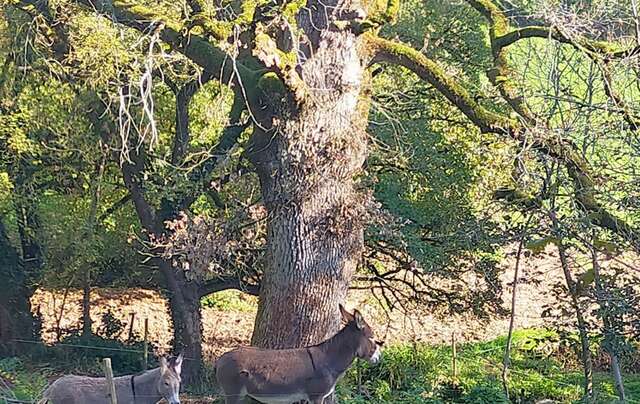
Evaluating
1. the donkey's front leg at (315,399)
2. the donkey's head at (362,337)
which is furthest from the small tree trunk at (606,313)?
the donkey's front leg at (315,399)

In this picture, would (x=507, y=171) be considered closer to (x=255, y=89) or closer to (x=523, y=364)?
(x=255, y=89)

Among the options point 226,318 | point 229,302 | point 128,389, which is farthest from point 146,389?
point 229,302

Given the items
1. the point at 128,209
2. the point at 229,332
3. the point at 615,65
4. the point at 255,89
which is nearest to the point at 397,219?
the point at 255,89

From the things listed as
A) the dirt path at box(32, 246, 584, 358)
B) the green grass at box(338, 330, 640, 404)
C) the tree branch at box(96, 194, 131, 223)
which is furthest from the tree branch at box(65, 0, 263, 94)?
the dirt path at box(32, 246, 584, 358)

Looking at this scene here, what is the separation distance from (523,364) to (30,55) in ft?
34.0

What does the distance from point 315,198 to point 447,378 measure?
4907 millimetres

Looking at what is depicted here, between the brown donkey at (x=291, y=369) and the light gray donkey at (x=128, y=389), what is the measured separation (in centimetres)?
66

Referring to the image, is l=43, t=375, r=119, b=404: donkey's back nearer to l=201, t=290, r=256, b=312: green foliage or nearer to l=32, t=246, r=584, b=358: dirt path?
l=32, t=246, r=584, b=358: dirt path

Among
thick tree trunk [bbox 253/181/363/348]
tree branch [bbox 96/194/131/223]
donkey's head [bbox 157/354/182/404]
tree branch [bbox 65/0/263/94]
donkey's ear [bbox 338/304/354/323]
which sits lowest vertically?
donkey's head [bbox 157/354/182/404]

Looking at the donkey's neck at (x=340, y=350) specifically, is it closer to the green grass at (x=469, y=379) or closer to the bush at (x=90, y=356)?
the green grass at (x=469, y=379)

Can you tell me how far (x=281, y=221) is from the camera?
10.3 m

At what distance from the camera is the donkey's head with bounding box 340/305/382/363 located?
9453 millimetres

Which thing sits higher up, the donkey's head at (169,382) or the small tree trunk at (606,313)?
the small tree trunk at (606,313)

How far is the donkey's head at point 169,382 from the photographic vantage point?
8.86 metres
